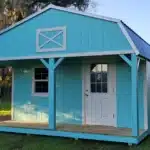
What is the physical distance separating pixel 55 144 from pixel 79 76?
305cm

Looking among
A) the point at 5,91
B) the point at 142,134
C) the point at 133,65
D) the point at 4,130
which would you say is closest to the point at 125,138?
the point at 142,134

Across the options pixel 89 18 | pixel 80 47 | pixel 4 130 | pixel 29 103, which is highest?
pixel 89 18

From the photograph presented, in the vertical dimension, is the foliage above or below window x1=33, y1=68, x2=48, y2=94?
above

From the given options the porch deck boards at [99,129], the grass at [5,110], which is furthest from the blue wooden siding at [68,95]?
the grass at [5,110]

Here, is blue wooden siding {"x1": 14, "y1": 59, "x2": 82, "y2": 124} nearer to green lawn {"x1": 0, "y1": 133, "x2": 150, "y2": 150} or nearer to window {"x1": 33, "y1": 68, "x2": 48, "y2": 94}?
window {"x1": 33, "y1": 68, "x2": 48, "y2": 94}

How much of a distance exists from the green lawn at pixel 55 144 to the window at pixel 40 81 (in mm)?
2499

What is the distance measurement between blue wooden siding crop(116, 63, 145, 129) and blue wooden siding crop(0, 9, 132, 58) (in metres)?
1.78

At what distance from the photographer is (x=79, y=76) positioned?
10758mm

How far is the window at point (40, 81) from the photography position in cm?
1152

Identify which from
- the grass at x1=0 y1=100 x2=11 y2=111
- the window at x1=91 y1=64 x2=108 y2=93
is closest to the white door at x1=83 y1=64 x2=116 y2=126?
the window at x1=91 y1=64 x2=108 y2=93

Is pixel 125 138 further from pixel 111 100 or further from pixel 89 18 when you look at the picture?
pixel 89 18

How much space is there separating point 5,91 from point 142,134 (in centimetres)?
1803

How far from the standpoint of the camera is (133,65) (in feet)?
26.9

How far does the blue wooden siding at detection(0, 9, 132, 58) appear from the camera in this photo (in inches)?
337
